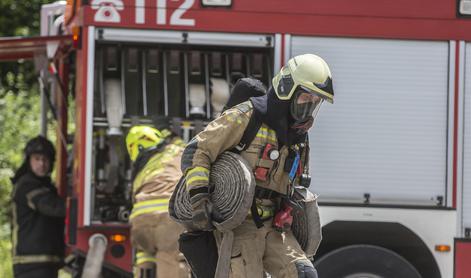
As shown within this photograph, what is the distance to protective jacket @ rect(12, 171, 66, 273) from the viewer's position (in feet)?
28.4

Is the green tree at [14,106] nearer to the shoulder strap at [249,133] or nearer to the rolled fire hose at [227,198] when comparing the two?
the rolled fire hose at [227,198]

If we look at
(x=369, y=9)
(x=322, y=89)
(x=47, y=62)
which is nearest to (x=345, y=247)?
(x=369, y=9)

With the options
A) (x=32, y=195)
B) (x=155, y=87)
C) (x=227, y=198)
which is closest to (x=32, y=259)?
(x=32, y=195)

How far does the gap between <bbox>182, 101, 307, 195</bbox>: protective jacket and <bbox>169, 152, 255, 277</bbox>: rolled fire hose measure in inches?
3.5

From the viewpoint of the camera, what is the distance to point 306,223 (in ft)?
19.5

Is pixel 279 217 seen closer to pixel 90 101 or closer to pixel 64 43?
pixel 90 101

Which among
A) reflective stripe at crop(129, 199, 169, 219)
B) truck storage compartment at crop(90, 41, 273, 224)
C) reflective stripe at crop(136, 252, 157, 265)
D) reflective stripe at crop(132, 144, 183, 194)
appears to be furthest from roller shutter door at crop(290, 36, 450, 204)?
reflective stripe at crop(136, 252, 157, 265)

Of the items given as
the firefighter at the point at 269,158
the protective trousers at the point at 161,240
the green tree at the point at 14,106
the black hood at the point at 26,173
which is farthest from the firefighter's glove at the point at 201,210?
the green tree at the point at 14,106

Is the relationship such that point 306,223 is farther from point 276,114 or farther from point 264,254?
point 276,114

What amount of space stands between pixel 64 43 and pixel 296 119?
10.4 ft

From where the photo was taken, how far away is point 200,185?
5414 millimetres

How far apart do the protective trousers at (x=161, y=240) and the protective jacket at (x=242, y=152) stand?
1.48m

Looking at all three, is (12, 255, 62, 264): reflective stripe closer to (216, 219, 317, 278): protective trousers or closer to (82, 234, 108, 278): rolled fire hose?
(82, 234, 108, 278): rolled fire hose

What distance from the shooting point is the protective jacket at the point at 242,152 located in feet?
18.0
